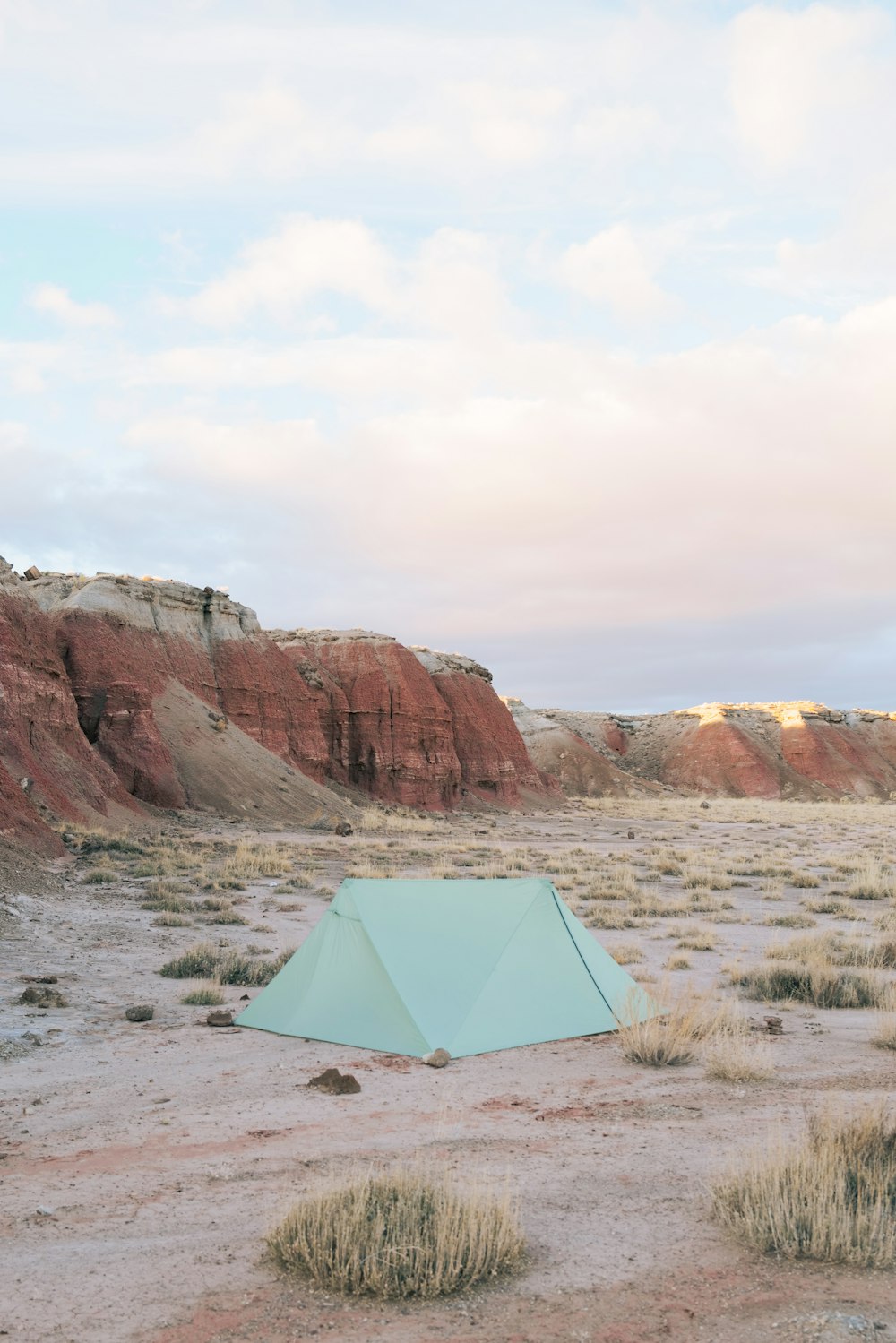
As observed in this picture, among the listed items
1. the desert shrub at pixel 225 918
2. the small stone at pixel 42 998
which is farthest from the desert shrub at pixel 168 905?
the small stone at pixel 42 998

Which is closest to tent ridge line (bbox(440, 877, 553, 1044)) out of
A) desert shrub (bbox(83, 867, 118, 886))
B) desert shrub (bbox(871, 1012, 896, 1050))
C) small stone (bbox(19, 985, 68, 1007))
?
desert shrub (bbox(871, 1012, 896, 1050))

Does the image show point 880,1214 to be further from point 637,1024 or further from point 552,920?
point 552,920

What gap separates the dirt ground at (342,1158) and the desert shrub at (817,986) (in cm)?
40

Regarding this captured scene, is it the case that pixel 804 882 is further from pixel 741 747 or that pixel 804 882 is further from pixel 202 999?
pixel 741 747

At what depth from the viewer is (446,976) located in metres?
9.22

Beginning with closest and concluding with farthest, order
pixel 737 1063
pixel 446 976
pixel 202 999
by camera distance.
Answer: pixel 737 1063
pixel 446 976
pixel 202 999

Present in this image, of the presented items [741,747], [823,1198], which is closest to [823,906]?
[823,1198]

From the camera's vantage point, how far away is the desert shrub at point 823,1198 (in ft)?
15.2

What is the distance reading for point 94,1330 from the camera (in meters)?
4.12

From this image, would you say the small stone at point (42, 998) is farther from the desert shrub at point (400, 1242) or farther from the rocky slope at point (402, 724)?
the rocky slope at point (402, 724)

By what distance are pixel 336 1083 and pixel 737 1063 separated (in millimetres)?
3131

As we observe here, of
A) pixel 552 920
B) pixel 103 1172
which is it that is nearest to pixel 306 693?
pixel 552 920

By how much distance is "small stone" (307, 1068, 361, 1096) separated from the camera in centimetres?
770

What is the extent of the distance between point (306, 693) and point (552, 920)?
4509cm
